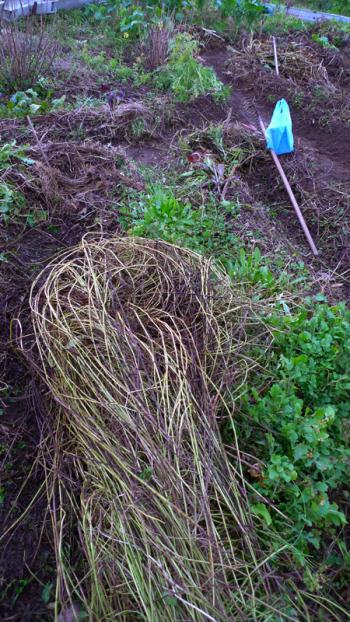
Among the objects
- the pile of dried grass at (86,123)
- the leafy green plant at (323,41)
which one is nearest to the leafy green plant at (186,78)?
the pile of dried grass at (86,123)

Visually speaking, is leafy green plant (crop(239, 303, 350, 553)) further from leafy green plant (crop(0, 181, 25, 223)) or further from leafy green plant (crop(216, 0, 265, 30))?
leafy green plant (crop(216, 0, 265, 30))

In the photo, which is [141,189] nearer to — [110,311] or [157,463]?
[110,311]

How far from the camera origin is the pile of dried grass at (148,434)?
5.57ft

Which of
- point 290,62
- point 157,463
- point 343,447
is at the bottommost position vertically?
point 343,447

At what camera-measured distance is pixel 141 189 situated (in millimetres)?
3703

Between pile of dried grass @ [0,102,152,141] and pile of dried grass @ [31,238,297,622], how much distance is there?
1.97m

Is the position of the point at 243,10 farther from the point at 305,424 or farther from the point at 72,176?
the point at 305,424

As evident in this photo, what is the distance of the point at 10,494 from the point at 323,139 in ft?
14.8

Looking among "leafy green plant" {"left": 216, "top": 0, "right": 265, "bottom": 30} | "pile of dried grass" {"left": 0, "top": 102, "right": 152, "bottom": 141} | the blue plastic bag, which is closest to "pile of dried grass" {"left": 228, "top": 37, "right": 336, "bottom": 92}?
"leafy green plant" {"left": 216, "top": 0, "right": 265, "bottom": 30}

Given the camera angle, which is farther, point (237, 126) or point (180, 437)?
point (237, 126)

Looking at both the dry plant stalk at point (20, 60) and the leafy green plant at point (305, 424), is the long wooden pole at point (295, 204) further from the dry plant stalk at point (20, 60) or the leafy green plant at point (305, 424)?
the dry plant stalk at point (20, 60)

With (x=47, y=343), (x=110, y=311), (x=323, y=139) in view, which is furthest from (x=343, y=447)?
(x=323, y=139)

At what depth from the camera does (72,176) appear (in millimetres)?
3742

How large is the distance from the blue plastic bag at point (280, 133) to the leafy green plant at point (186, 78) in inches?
39.4
